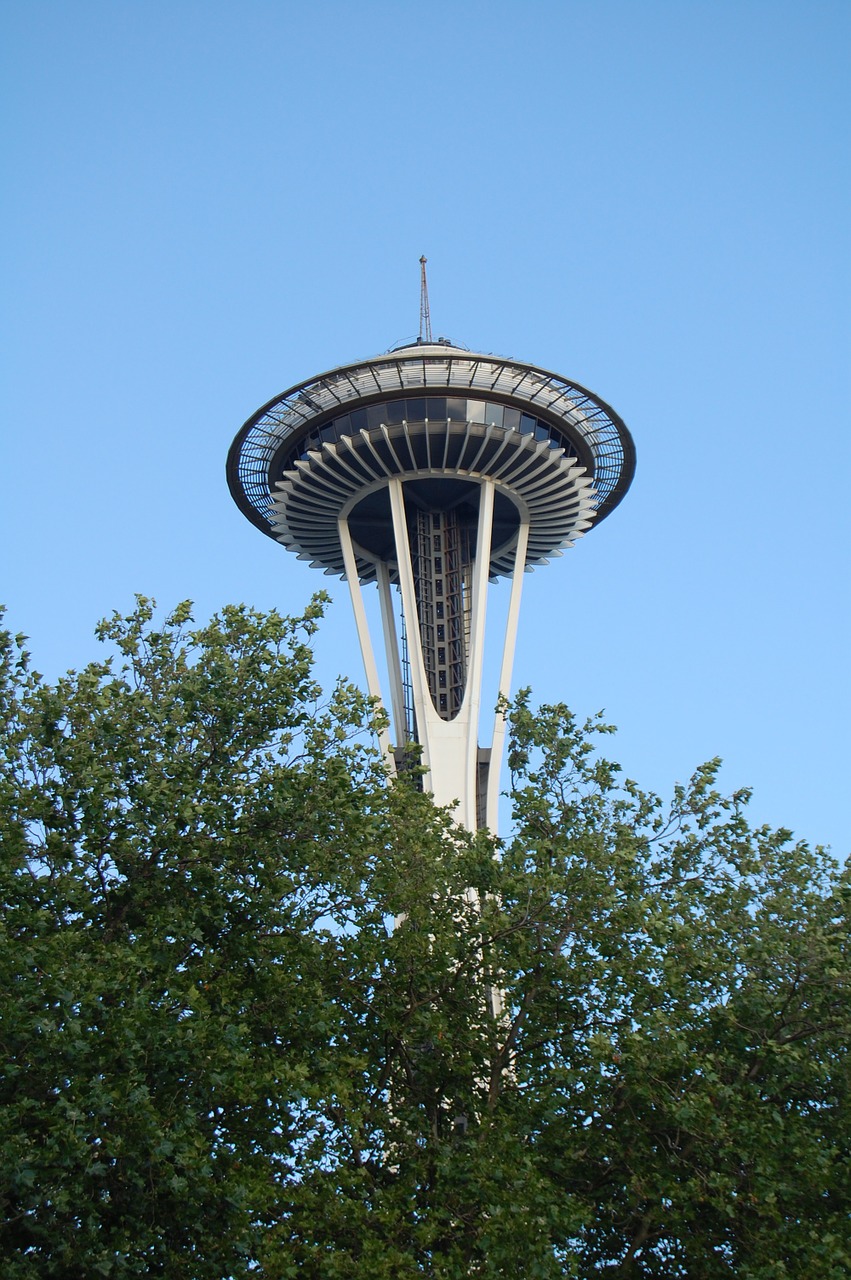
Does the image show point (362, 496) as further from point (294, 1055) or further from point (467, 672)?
point (294, 1055)

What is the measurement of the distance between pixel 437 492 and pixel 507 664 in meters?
7.81

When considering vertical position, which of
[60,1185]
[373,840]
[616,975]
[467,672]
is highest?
[467,672]

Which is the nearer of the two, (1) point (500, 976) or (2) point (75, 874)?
(2) point (75, 874)

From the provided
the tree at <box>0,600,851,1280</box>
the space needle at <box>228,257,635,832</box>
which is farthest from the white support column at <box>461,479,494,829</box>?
the tree at <box>0,600,851,1280</box>

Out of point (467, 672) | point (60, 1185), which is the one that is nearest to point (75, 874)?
point (60, 1185)

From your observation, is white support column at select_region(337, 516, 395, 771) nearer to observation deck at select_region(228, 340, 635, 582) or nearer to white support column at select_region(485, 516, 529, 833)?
observation deck at select_region(228, 340, 635, 582)

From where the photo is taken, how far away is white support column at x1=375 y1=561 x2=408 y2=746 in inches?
2092

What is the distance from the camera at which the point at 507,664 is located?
52.8 m

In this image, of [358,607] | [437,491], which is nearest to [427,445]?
[437,491]

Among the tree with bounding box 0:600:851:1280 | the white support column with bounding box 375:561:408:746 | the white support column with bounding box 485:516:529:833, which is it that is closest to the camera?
the tree with bounding box 0:600:851:1280

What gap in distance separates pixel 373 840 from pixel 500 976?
2.93 metres

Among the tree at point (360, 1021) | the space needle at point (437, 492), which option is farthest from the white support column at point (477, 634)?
the tree at point (360, 1021)

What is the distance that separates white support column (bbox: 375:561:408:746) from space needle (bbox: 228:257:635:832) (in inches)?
3.0

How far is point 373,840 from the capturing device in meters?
21.8
